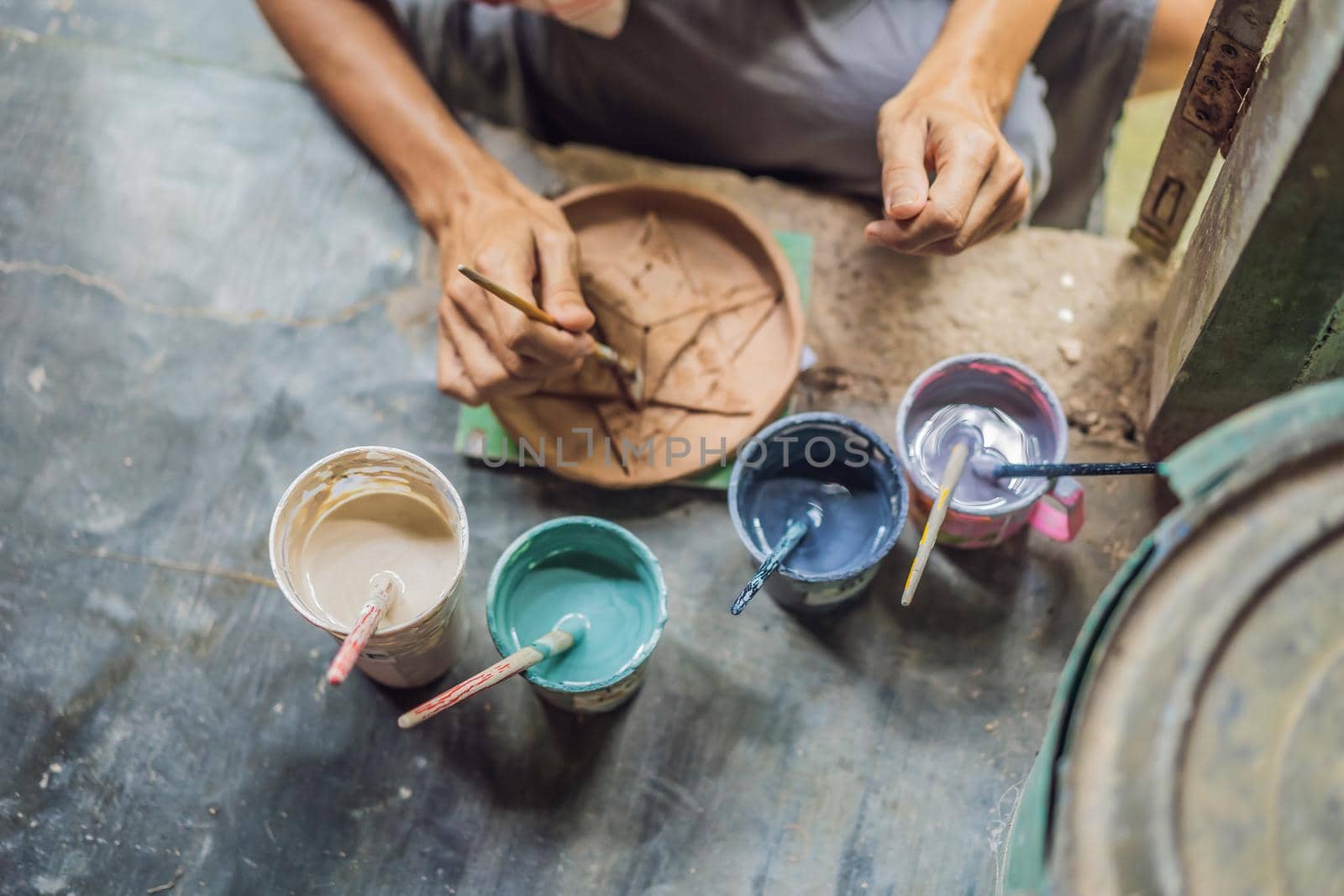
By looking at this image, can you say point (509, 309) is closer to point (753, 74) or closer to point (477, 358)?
point (477, 358)

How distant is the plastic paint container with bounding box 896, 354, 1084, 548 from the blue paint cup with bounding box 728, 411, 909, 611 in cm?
6

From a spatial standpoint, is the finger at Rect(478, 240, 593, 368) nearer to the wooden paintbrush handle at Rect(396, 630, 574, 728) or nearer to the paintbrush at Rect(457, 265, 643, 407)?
the paintbrush at Rect(457, 265, 643, 407)

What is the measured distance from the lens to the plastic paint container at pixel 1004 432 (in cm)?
141

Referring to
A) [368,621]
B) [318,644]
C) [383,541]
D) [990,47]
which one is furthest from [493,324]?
[990,47]

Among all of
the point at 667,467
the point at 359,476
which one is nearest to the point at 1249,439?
the point at 667,467

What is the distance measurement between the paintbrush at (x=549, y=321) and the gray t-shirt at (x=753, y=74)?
593mm

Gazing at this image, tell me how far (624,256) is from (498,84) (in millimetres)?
536

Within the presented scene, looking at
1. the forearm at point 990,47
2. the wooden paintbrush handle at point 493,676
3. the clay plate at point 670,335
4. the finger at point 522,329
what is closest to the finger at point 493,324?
the finger at point 522,329

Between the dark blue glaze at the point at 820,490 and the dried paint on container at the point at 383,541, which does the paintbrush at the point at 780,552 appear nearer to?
the dark blue glaze at the point at 820,490

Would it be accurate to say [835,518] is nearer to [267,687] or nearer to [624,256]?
[624,256]

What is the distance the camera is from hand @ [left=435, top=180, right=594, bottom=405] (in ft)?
4.51

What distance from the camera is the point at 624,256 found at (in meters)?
1.69

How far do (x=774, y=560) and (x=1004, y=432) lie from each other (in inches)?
17.6

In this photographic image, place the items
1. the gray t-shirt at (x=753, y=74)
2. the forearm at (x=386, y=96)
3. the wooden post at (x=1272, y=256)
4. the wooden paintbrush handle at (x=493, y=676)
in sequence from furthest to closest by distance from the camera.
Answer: the gray t-shirt at (x=753, y=74) < the forearm at (x=386, y=96) < the wooden paintbrush handle at (x=493, y=676) < the wooden post at (x=1272, y=256)
